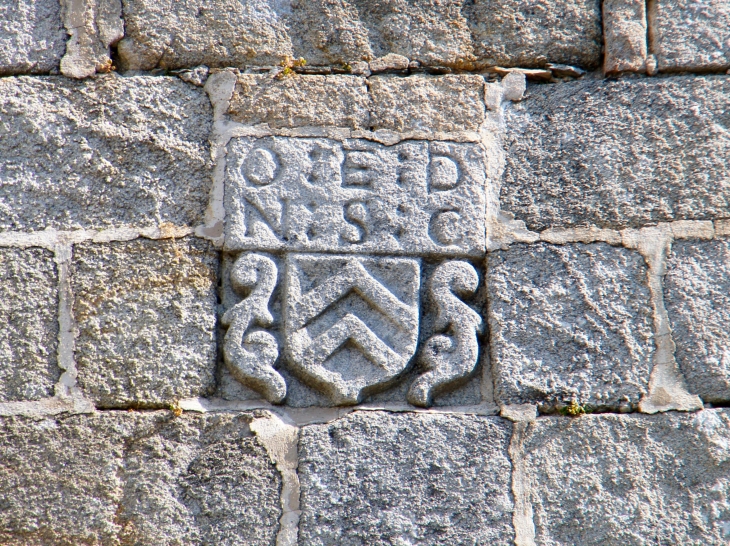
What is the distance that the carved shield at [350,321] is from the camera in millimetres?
1787

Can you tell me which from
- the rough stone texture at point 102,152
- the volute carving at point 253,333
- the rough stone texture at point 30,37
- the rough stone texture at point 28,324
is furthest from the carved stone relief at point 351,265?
the rough stone texture at point 30,37

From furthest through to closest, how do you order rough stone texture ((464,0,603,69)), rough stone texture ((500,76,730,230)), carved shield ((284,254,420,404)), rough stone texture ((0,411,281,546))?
rough stone texture ((464,0,603,69)), rough stone texture ((500,76,730,230)), carved shield ((284,254,420,404)), rough stone texture ((0,411,281,546))

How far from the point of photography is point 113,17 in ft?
6.51

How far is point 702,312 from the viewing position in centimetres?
187

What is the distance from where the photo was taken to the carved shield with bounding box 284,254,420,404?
1.79 meters

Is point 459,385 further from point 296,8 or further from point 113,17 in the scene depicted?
point 113,17

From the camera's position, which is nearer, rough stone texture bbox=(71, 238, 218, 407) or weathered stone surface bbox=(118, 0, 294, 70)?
rough stone texture bbox=(71, 238, 218, 407)

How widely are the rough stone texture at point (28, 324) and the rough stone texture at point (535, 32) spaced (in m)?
1.25

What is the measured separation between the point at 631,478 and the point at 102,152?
150 centimetres

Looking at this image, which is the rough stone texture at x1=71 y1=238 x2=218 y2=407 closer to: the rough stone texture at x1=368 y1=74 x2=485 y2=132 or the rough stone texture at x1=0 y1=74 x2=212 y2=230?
the rough stone texture at x1=0 y1=74 x2=212 y2=230

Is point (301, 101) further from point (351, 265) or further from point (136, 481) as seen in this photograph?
point (136, 481)

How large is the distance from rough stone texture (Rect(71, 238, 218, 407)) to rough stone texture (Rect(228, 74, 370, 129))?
1.22 ft

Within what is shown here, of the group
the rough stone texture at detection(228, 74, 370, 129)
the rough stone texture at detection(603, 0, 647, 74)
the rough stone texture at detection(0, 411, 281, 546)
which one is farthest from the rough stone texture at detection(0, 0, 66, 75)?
the rough stone texture at detection(603, 0, 647, 74)

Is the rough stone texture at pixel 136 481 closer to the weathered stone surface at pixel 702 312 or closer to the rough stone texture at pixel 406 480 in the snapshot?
the rough stone texture at pixel 406 480
